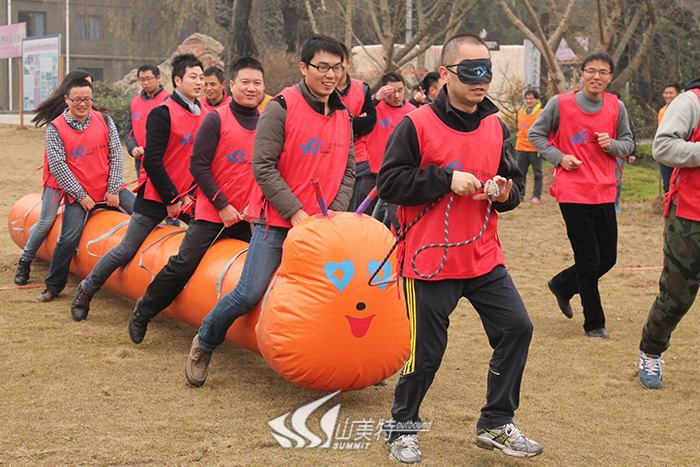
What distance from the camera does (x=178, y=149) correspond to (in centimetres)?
620

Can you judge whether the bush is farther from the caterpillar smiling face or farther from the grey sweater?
the caterpillar smiling face

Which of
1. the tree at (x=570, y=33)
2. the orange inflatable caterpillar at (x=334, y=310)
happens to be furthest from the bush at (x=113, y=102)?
the orange inflatable caterpillar at (x=334, y=310)

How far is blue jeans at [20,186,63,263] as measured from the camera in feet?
23.5

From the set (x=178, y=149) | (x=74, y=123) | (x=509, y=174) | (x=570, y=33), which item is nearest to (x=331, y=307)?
(x=509, y=174)

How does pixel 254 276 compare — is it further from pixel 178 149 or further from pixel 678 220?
pixel 678 220

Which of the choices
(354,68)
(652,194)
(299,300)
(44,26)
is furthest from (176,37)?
(299,300)

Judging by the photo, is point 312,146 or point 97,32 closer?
point 312,146

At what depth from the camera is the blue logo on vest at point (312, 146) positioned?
452 centimetres

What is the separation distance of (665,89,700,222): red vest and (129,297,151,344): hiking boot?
3597mm

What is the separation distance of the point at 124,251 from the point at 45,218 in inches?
60.9

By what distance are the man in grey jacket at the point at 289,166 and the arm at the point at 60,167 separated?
2.60 m

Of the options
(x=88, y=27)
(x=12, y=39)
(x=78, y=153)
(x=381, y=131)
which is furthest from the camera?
→ (x=88, y=27)

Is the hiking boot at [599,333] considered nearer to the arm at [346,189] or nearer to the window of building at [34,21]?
the arm at [346,189]

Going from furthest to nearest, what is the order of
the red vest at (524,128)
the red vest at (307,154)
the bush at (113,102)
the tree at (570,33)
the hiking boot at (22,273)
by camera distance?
the bush at (113,102), the red vest at (524,128), the tree at (570,33), the hiking boot at (22,273), the red vest at (307,154)
